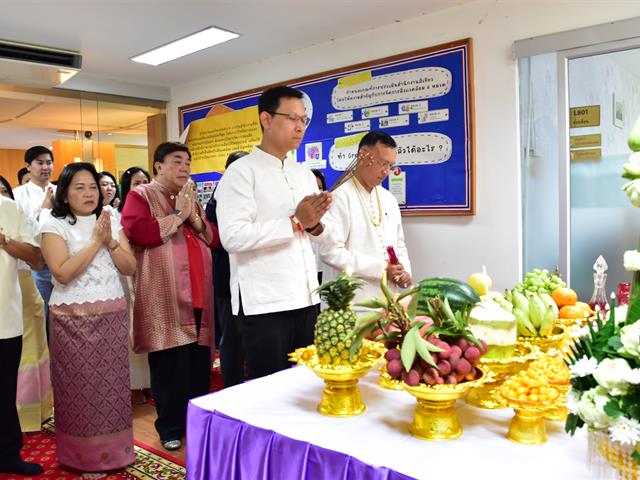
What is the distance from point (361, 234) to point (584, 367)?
1.85 metres

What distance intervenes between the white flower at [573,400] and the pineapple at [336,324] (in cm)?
47

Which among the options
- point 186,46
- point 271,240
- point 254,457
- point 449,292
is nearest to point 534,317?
point 449,292

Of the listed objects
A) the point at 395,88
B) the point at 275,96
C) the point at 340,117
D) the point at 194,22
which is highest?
the point at 194,22

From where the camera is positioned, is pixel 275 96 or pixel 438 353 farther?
pixel 275 96

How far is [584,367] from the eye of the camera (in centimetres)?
84

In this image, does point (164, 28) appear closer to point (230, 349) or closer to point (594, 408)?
point (230, 349)

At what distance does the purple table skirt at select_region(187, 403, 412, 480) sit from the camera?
1.04 meters

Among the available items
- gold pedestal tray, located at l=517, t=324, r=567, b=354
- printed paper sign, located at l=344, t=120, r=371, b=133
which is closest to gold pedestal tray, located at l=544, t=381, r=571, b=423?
gold pedestal tray, located at l=517, t=324, r=567, b=354

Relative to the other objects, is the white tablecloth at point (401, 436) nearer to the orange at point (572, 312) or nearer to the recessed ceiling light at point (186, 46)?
the orange at point (572, 312)

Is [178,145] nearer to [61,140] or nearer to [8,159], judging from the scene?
[61,140]

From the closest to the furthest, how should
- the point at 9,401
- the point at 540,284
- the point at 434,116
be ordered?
the point at 540,284 → the point at 9,401 → the point at 434,116

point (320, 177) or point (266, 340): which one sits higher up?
point (320, 177)

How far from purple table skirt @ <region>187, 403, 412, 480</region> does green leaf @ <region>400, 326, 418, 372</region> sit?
0.62 ft

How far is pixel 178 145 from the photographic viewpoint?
2.92 metres
